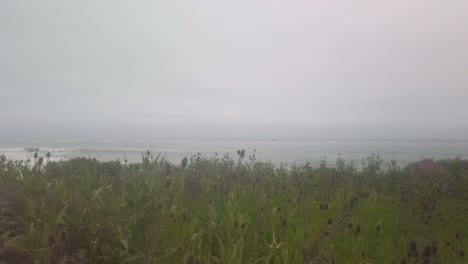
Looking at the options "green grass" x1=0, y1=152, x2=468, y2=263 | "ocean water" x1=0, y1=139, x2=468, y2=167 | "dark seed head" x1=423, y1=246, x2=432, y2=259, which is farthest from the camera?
"ocean water" x1=0, y1=139, x2=468, y2=167

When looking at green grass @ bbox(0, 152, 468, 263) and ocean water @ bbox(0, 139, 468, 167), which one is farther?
ocean water @ bbox(0, 139, 468, 167)

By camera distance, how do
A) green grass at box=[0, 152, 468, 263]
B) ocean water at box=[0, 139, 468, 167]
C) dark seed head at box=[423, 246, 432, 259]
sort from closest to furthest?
dark seed head at box=[423, 246, 432, 259]
green grass at box=[0, 152, 468, 263]
ocean water at box=[0, 139, 468, 167]

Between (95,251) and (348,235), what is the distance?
133 inches

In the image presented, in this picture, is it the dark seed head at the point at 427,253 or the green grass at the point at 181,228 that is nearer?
the dark seed head at the point at 427,253

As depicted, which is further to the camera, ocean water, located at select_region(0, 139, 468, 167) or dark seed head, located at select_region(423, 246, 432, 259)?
ocean water, located at select_region(0, 139, 468, 167)

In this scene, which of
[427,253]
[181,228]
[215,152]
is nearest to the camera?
[427,253]

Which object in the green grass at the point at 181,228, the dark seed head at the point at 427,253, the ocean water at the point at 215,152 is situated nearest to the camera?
the dark seed head at the point at 427,253

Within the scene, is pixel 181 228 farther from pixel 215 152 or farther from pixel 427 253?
pixel 215 152

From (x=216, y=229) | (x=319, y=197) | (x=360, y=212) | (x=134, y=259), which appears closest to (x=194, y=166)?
(x=319, y=197)

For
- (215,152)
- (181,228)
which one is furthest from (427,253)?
(215,152)

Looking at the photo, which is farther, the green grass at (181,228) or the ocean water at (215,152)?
the ocean water at (215,152)

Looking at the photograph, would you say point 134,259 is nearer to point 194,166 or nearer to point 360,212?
point 360,212

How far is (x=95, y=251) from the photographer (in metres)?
3.29

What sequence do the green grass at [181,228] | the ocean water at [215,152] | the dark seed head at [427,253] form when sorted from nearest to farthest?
1. the dark seed head at [427,253]
2. the green grass at [181,228]
3. the ocean water at [215,152]
